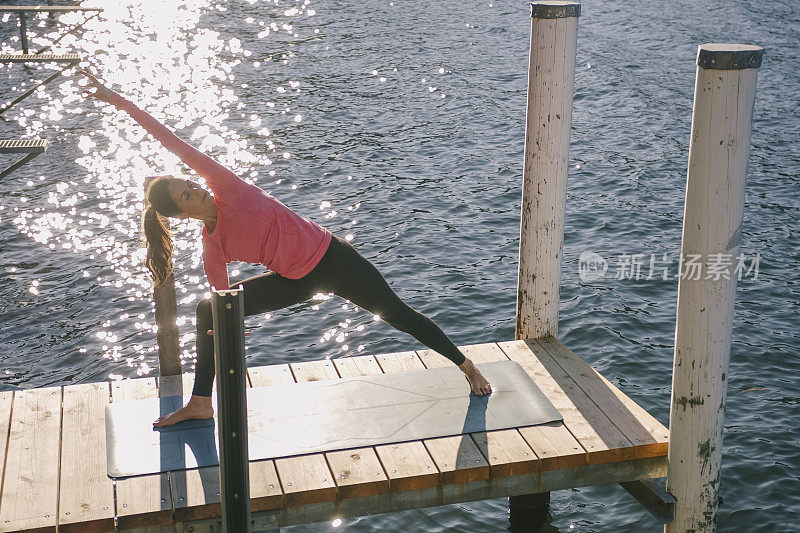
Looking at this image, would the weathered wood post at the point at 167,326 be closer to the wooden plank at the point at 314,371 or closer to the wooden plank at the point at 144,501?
the wooden plank at the point at 314,371

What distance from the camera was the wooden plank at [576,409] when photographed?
20.4 feet

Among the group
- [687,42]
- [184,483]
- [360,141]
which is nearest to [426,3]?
[687,42]

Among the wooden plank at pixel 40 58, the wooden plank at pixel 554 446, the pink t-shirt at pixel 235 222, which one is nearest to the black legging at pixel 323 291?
the pink t-shirt at pixel 235 222

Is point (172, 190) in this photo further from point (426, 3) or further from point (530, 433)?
point (426, 3)

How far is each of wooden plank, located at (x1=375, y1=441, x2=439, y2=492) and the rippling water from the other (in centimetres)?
278

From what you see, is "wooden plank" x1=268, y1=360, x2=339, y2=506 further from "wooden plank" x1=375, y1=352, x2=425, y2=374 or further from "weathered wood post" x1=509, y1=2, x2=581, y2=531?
"weathered wood post" x1=509, y1=2, x2=581, y2=531

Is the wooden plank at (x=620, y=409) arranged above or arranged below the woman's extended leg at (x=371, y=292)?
below

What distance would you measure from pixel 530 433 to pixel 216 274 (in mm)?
2372

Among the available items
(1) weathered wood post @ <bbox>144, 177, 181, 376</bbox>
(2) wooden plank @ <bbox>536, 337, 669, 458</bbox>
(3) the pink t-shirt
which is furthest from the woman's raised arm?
(2) wooden plank @ <bbox>536, 337, 669, 458</bbox>

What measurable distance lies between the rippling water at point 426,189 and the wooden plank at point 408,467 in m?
2.78

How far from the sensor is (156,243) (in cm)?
586

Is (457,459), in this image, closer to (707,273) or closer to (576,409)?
(576,409)

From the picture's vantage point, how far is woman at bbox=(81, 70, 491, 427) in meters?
5.70

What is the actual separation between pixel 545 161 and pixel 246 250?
105 inches
